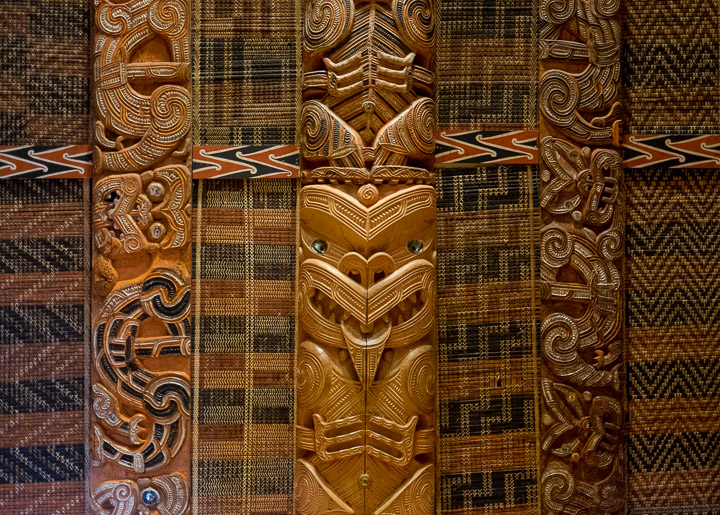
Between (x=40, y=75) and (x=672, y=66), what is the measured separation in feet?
8.83

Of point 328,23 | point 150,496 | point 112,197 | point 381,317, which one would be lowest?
point 150,496

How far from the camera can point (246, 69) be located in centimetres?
295

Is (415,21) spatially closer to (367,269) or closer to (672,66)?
(367,269)

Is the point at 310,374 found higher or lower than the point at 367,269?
lower

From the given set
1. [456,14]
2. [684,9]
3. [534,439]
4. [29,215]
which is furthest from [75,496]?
[684,9]

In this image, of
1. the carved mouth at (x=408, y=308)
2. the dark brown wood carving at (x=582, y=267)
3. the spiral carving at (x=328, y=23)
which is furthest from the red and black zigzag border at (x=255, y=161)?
the dark brown wood carving at (x=582, y=267)

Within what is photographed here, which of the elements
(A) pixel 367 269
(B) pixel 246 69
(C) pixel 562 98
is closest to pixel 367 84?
(B) pixel 246 69

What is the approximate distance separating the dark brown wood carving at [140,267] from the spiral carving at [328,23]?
0.55 m

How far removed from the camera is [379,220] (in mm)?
2688

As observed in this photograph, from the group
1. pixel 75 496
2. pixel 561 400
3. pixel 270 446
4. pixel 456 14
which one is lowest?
pixel 75 496

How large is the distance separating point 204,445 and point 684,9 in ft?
9.07

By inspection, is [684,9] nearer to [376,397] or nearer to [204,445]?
[376,397]

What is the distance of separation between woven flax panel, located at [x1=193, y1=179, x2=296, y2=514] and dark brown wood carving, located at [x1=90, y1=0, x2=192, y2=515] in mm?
80

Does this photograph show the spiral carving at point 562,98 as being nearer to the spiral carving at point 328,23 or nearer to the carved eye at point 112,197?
the spiral carving at point 328,23
